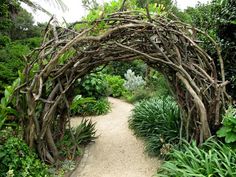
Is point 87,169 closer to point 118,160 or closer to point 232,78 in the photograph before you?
point 118,160

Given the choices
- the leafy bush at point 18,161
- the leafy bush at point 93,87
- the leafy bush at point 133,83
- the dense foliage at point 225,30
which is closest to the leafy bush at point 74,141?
the leafy bush at point 18,161

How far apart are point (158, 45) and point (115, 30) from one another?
0.74 m

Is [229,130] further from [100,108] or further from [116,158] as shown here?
[100,108]

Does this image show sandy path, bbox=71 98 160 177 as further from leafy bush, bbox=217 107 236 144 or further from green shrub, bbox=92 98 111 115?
green shrub, bbox=92 98 111 115

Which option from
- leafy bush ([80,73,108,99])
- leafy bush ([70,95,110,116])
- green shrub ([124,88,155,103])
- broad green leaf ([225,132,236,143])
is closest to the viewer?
broad green leaf ([225,132,236,143])

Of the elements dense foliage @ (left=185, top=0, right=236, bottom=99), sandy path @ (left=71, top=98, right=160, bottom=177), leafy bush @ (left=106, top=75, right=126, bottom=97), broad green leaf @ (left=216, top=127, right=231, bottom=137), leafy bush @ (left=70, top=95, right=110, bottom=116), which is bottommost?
sandy path @ (left=71, top=98, right=160, bottom=177)

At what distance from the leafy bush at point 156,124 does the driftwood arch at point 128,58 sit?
566 mm

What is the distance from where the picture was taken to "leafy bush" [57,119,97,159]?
210 inches

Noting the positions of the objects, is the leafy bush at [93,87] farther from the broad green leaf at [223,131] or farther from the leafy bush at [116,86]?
the broad green leaf at [223,131]

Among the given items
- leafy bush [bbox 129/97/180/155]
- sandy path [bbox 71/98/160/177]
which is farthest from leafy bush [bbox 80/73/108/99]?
leafy bush [bbox 129/97/180/155]

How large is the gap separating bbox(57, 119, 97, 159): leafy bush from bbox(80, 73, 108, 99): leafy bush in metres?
3.48

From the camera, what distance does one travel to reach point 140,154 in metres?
5.73

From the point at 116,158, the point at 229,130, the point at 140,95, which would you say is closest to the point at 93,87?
the point at 140,95

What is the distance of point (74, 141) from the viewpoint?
5.11 meters
